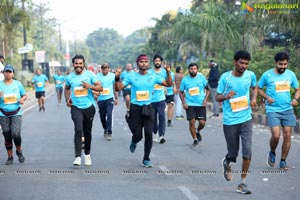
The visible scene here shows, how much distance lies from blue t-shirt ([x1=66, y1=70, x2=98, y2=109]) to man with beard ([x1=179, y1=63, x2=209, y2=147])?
287 centimetres

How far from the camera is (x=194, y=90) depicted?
13.0 meters

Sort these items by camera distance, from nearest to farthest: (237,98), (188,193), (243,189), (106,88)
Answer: (243,189)
(188,193)
(237,98)
(106,88)

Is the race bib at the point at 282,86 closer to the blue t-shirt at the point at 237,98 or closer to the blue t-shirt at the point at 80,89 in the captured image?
the blue t-shirt at the point at 237,98

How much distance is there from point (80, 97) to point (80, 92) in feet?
0.29

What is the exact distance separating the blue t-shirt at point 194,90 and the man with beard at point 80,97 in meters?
2.99

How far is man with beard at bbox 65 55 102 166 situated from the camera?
1034cm

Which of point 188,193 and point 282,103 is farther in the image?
point 282,103

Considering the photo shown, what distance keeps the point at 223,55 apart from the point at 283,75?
21.7 metres

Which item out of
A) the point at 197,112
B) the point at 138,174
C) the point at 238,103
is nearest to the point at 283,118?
the point at 238,103

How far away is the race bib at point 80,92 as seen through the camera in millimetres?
10359

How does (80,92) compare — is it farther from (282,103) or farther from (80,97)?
(282,103)

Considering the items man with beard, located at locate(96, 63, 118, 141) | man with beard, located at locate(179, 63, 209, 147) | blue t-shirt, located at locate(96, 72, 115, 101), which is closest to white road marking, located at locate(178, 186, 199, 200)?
man with beard, located at locate(179, 63, 209, 147)

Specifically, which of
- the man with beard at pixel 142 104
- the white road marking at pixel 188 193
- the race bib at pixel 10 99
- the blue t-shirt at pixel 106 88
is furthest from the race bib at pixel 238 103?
the blue t-shirt at pixel 106 88

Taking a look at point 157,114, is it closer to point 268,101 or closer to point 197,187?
point 268,101
